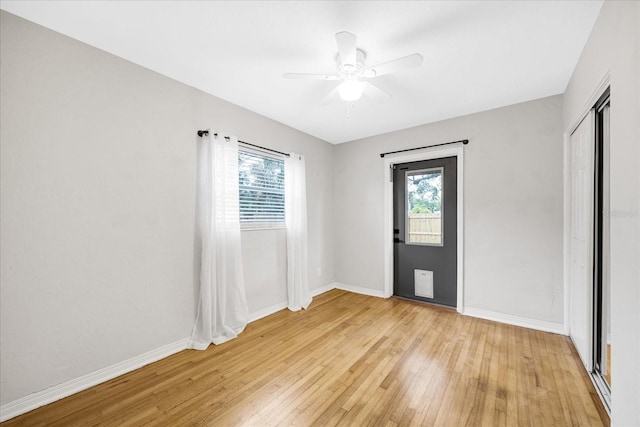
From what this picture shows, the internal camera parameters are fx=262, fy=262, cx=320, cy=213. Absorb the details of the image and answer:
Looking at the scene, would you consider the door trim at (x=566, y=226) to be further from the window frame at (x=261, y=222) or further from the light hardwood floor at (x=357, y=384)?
the window frame at (x=261, y=222)

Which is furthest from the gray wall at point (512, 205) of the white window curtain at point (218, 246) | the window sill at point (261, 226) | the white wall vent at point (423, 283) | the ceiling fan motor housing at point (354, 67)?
the white window curtain at point (218, 246)

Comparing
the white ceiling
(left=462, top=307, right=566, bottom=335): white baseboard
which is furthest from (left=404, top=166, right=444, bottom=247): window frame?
the white ceiling

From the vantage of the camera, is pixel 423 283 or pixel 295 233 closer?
pixel 295 233

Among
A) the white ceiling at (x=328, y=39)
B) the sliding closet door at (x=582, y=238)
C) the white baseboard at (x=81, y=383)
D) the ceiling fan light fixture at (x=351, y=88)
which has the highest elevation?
the white ceiling at (x=328, y=39)

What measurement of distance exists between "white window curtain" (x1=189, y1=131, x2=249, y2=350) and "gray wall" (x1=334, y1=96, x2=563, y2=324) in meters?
2.60

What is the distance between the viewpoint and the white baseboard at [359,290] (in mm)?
4137

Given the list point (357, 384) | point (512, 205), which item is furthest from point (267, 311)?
point (512, 205)

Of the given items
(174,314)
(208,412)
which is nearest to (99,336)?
(174,314)

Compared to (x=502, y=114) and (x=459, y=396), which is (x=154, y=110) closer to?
(x=459, y=396)

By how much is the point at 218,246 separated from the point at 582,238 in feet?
10.9

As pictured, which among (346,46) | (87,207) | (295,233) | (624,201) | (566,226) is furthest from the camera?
(295,233)

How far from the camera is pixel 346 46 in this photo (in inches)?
65.6

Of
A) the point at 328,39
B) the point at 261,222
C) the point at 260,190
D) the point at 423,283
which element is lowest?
the point at 423,283

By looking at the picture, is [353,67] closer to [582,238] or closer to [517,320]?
[582,238]
